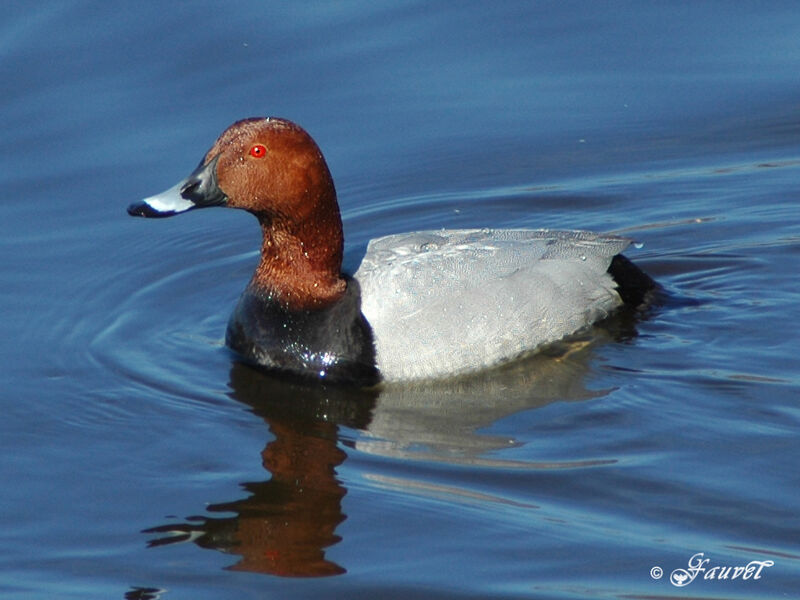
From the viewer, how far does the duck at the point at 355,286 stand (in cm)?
722

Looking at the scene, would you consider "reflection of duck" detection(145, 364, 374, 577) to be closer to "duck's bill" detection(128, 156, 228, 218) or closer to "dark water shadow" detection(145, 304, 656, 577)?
"dark water shadow" detection(145, 304, 656, 577)

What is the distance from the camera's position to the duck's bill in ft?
23.4

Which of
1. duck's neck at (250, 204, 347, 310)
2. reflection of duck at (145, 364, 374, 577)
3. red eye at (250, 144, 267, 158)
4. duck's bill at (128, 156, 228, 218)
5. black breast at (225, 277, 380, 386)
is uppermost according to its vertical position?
red eye at (250, 144, 267, 158)

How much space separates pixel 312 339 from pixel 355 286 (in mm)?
382

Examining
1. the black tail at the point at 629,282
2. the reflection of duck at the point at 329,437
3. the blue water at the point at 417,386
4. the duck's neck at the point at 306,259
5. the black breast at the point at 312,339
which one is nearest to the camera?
the blue water at the point at 417,386

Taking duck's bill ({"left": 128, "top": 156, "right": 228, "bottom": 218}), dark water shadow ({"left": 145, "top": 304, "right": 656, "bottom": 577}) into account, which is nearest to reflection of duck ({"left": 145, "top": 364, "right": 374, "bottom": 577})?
dark water shadow ({"left": 145, "top": 304, "right": 656, "bottom": 577})

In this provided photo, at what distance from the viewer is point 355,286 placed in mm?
7465

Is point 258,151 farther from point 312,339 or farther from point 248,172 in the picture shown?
point 312,339

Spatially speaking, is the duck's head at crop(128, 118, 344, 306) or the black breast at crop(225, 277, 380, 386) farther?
the black breast at crop(225, 277, 380, 386)

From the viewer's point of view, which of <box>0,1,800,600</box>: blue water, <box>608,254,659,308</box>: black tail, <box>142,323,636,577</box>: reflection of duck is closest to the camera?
<box>0,1,800,600</box>: blue water

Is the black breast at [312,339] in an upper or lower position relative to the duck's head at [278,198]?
lower

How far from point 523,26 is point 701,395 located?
16.1 ft

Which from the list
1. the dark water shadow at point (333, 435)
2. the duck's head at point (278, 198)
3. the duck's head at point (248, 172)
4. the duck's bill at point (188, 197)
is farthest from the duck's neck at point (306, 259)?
the dark water shadow at point (333, 435)

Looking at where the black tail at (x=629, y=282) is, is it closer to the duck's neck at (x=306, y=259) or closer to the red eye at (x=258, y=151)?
the duck's neck at (x=306, y=259)
